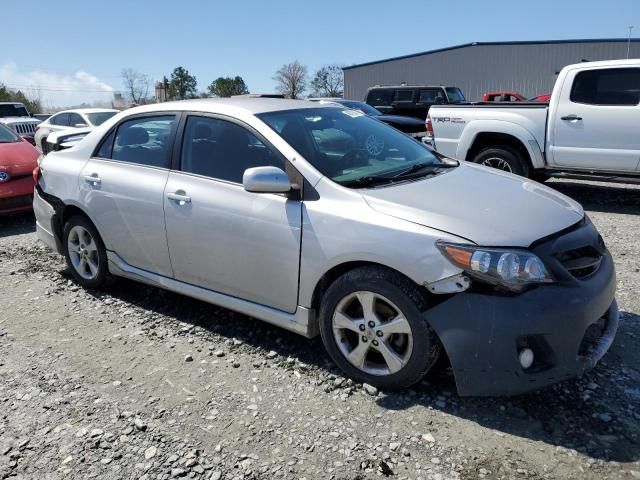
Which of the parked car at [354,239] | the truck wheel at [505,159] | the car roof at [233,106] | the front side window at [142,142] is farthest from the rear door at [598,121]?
the front side window at [142,142]

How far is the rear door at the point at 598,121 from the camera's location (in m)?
7.41

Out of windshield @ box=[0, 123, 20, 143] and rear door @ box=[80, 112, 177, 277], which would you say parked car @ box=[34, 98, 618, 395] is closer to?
rear door @ box=[80, 112, 177, 277]

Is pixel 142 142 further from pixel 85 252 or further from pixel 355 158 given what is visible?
pixel 355 158

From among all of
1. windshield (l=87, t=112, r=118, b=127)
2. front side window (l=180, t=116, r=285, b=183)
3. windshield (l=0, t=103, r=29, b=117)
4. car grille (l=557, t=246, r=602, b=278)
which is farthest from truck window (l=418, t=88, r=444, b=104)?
car grille (l=557, t=246, r=602, b=278)

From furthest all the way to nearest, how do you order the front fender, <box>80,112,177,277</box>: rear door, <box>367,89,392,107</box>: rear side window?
<box>367,89,392,107</box>: rear side window → the front fender → <box>80,112,177,277</box>: rear door

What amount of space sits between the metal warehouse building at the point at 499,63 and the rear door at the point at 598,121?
3173 cm

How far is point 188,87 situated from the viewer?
6712 cm

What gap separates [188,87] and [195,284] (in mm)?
67721

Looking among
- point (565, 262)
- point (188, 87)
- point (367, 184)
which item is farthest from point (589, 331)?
point (188, 87)

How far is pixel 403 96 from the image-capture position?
2075 centimetres

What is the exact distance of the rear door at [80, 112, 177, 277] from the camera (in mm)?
4023

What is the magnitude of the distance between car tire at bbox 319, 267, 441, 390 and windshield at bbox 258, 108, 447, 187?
0.67 meters

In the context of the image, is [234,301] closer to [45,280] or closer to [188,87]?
[45,280]

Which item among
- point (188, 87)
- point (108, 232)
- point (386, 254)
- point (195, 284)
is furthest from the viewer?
point (188, 87)
